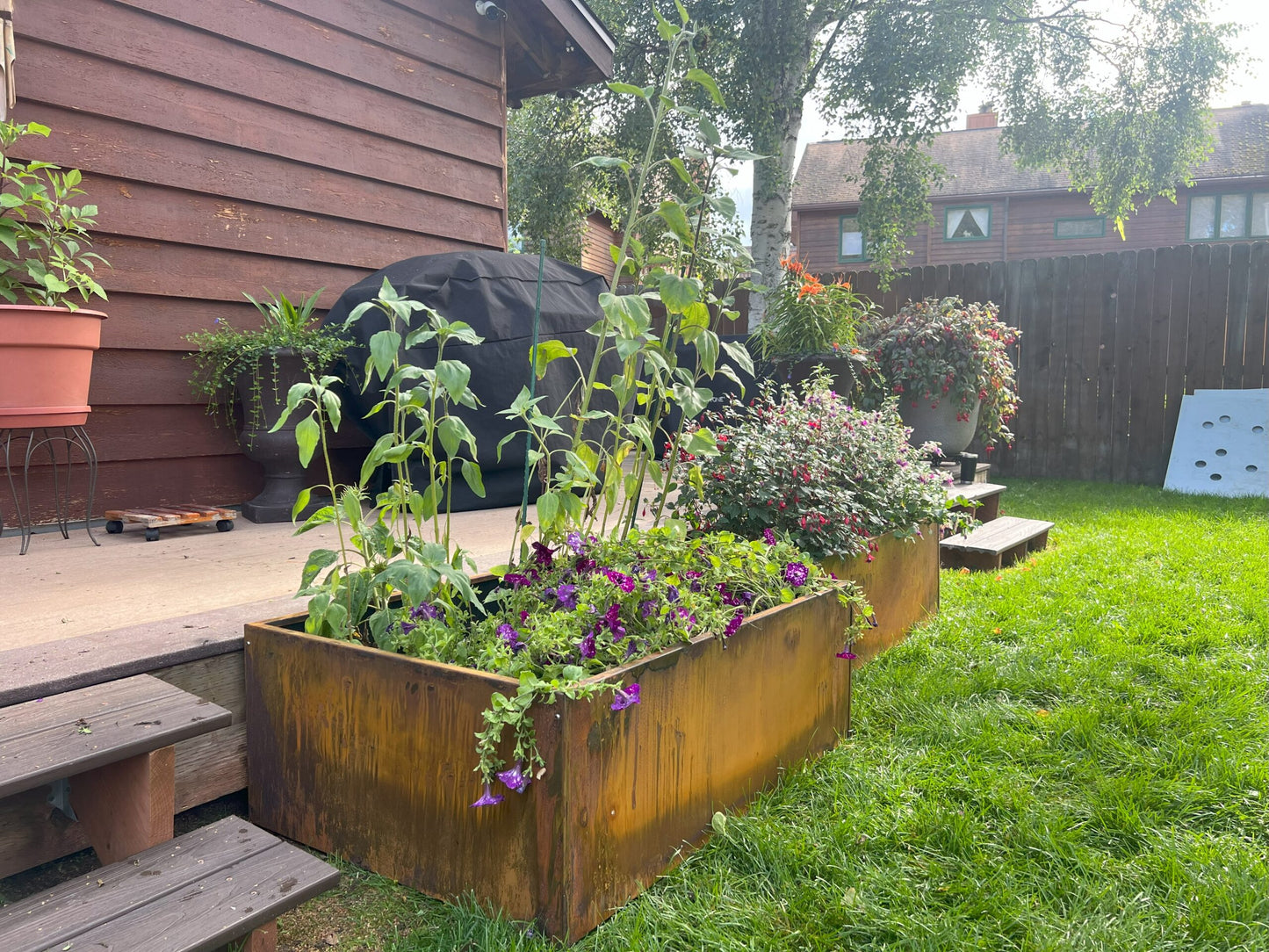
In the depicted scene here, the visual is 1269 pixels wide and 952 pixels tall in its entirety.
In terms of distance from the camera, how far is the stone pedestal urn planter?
121 inches

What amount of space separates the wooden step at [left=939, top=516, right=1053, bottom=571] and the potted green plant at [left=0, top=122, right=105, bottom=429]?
3009 millimetres

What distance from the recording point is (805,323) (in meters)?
4.24

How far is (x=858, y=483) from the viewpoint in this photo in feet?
8.28

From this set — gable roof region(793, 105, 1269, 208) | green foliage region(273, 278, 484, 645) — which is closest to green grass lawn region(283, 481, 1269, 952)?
green foliage region(273, 278, 484, 645)

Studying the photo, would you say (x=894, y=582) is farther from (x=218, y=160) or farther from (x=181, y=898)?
(x=218, y=160)

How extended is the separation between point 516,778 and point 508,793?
0.28ft

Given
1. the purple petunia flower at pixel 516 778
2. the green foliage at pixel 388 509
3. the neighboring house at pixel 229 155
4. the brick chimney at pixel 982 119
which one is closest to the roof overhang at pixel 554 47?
the neighboring house at pixel 229 155

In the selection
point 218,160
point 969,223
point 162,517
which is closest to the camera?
point 162,517

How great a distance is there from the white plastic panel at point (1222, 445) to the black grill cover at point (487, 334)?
453cm

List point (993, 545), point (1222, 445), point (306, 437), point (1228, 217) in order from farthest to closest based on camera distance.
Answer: point (1228, 217) → point (1222, 445) → point (993, 545) → point (306, 437)

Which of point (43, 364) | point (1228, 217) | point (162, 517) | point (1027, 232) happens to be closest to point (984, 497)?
point (162, 517)

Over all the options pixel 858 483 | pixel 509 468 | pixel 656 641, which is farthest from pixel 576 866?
pixel 509 468

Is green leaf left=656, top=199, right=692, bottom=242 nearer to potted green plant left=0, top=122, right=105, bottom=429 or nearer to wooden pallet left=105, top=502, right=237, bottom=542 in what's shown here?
potted green plant left=0, top=122, right=105, bottom=429

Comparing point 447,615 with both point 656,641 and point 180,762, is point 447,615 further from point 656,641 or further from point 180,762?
point 180,762
